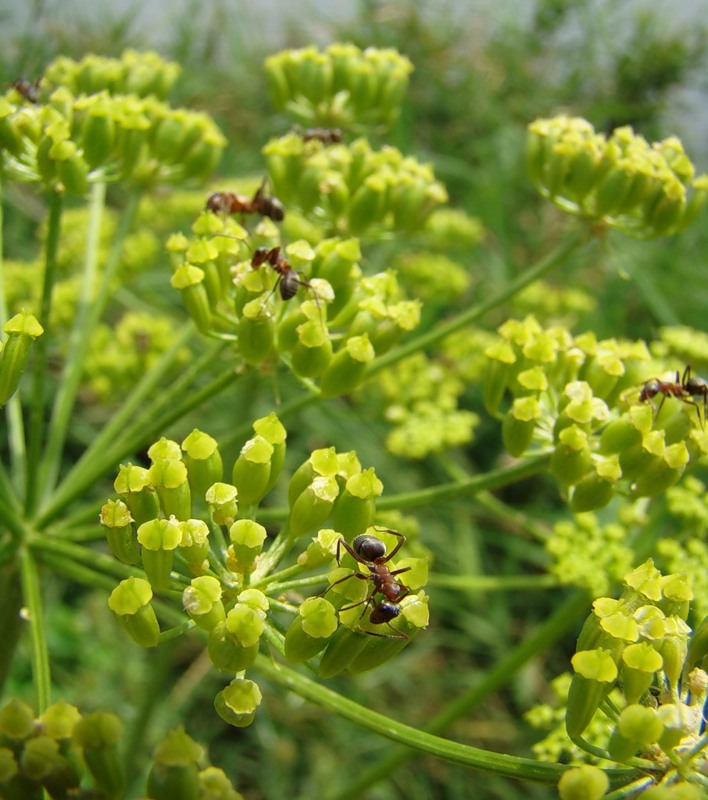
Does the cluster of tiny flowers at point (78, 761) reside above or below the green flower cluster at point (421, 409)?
above

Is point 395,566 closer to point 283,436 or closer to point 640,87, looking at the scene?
point 283,436

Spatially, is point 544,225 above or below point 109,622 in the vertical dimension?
above

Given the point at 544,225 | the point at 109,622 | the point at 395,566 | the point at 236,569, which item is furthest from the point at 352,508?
the point at 544,225

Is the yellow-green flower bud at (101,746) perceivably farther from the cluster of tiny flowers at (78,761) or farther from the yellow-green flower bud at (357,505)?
the yellow-green flower bud at (357,505)

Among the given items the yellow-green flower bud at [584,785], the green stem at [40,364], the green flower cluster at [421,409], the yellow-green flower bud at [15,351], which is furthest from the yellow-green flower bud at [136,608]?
the green flower cluster at [421,409]

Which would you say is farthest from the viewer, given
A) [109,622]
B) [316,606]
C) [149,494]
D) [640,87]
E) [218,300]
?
[640,87]

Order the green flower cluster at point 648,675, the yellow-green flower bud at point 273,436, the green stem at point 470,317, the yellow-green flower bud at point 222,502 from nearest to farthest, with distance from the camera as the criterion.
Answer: the green flower cluster at point 648,675 < the yellow-green flower bud at point 222,502 < the yellow-green flower bud at point 273,436 < the green stem at point 470,317
